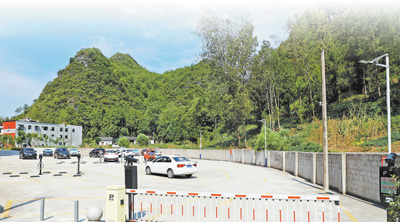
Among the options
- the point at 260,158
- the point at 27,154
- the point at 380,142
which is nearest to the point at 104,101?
the point at 27,154

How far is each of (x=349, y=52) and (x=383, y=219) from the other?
4615cm

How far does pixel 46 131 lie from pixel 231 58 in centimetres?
8606

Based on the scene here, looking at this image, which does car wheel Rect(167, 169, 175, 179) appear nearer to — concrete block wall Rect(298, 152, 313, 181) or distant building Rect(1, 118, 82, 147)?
concrete block wall Rect(298, 152, 313, 181)

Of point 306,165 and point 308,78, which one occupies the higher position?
point 308,78

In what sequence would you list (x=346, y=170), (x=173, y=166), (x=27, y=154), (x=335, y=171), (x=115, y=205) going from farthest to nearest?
1. (x=27, y=154)
2. (x=173, y=166)
3. (x=335, y=171)
4. (x=346, y=170)
5. (x=115, y=205)

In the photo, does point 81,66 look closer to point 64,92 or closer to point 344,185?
point 64,92

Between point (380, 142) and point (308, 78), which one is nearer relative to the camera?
point (380, 142)

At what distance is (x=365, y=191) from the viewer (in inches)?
524

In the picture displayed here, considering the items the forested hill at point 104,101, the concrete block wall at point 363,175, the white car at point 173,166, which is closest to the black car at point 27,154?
the white car at point 173,166

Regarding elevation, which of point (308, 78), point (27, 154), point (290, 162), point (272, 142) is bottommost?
point (27, 154)

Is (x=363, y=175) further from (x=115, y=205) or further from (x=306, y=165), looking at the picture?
(x=115, y=205)

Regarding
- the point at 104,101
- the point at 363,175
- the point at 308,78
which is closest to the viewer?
the point at 363,175

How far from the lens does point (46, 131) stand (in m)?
114

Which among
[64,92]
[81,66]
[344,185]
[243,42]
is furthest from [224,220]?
[81,66]
